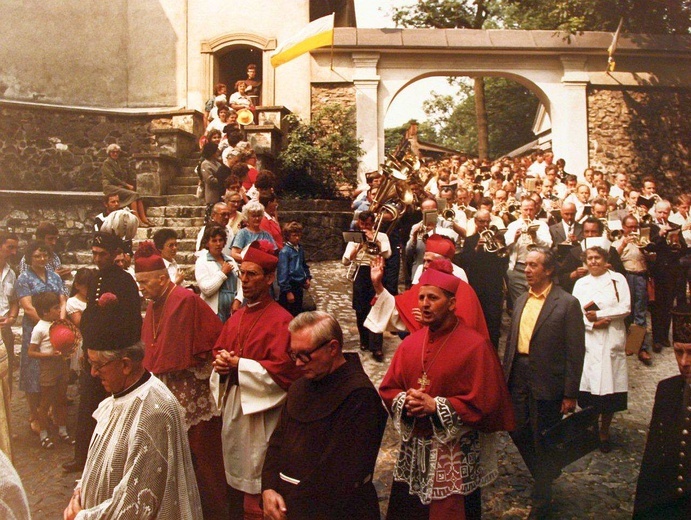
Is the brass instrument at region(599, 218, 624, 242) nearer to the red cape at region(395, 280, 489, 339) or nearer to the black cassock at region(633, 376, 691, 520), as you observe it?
the red cape at region(395, 280, 489, 339)

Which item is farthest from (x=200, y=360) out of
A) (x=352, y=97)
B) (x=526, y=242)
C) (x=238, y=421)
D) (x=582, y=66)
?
(x=582, y=66)

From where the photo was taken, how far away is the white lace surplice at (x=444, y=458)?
292cm

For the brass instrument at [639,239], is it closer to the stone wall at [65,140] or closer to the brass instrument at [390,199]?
the brass instrument at [390,199]

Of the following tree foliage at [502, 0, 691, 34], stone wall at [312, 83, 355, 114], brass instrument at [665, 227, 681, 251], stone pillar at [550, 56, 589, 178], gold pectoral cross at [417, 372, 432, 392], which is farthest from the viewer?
stone wall at [312, 83, 355, 114]

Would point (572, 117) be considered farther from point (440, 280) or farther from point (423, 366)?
point (423, 366)

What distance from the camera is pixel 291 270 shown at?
5965 millimetres

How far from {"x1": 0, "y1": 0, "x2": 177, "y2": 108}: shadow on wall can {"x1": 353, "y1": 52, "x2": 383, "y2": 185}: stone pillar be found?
3693 mm

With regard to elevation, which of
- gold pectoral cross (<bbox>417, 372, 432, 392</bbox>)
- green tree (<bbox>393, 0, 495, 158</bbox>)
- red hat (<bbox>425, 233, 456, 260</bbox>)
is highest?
green tree (<bbox>393, 0, 495, 158</bbox>)

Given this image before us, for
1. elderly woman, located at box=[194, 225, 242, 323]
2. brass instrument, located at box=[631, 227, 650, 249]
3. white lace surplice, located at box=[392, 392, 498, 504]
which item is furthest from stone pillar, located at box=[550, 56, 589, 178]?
white lace surplice, located at box=[392, 392, 498, 504]

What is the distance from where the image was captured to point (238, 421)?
3525 millimetres

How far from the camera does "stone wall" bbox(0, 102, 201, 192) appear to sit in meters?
10.7

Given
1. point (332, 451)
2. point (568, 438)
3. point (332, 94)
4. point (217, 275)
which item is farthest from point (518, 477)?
point (332, 94)

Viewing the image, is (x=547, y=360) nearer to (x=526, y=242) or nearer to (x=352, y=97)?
(x=526, y=242)

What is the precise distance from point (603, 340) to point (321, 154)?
21.4 feet
